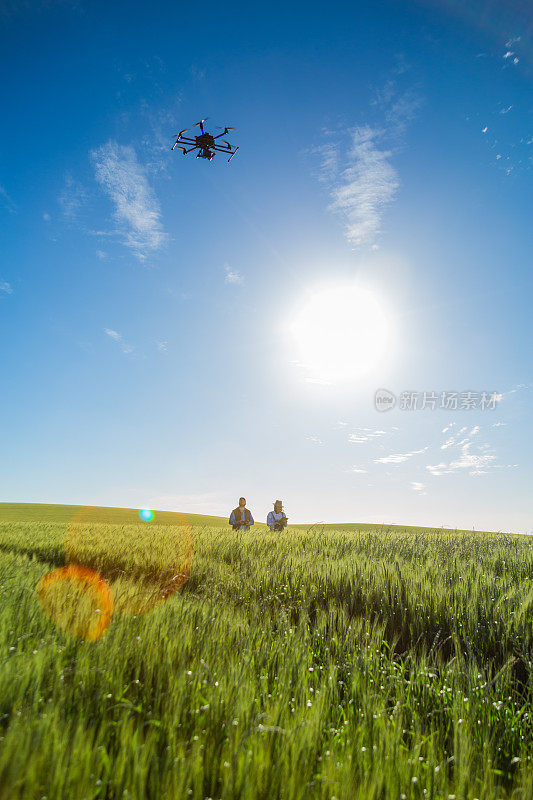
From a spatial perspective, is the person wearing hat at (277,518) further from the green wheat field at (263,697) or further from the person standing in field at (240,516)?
the green wheat field at (263,697)

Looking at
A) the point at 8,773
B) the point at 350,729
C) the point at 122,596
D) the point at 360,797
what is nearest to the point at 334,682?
the point at 350,729

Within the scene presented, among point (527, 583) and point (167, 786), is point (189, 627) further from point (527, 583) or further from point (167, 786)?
point (527, 583)

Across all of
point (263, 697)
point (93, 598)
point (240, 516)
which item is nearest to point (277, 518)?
point (240, 516)

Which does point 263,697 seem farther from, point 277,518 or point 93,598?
point 277,518

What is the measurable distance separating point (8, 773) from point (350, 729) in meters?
1.57

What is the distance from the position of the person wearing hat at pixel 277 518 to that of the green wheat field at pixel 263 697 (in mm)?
11012

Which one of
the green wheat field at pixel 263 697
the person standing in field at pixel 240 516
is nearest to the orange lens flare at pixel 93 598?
the green wheat field at pixel 263 697

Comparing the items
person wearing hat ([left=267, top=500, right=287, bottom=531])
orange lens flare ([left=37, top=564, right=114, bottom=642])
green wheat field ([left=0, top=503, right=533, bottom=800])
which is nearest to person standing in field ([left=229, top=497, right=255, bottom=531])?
person wearing hat ([left=267, top=500, right=287, bottom=531])

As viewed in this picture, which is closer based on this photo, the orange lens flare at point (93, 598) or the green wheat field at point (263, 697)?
the green wheat field at point (263, 697)

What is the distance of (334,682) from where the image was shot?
2.67 m

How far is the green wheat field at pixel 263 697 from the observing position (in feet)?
5.65

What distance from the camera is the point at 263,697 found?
7.96 ft

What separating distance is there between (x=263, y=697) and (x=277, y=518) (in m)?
13.9

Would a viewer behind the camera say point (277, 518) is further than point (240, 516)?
Yes
